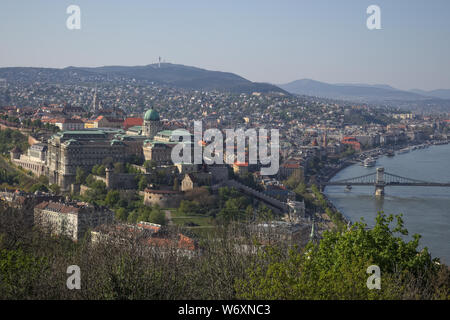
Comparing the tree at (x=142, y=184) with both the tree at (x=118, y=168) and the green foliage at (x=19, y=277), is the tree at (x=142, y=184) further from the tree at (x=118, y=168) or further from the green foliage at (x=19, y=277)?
the green foliage at (x=19, y=277)

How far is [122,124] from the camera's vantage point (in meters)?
33.7

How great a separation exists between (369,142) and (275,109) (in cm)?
1775

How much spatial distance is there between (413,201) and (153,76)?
289 feet

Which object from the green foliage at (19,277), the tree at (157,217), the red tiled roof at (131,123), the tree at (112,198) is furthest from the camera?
the red tiled roof at (131,123)

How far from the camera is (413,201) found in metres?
27.7

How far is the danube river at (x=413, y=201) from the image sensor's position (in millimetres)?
19922

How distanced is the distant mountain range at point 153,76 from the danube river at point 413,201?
181ft

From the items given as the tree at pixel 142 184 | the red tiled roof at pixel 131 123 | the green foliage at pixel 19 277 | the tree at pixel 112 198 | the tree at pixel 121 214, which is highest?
the red tiled roof at pixel 131 123

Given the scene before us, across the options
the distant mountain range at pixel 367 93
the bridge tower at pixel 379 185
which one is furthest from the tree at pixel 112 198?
the distant mountain range at pixel 367 93

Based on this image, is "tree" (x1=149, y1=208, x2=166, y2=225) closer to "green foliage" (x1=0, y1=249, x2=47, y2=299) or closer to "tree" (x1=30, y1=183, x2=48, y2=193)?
"tree" (x1=30, y1=183, x2=48, y2=193)

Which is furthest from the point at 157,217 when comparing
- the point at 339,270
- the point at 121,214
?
the point at 339,270

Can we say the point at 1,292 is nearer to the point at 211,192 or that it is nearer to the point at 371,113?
the point at 211,192

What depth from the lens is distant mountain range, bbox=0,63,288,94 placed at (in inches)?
3556

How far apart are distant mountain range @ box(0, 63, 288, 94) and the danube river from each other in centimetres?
5506
